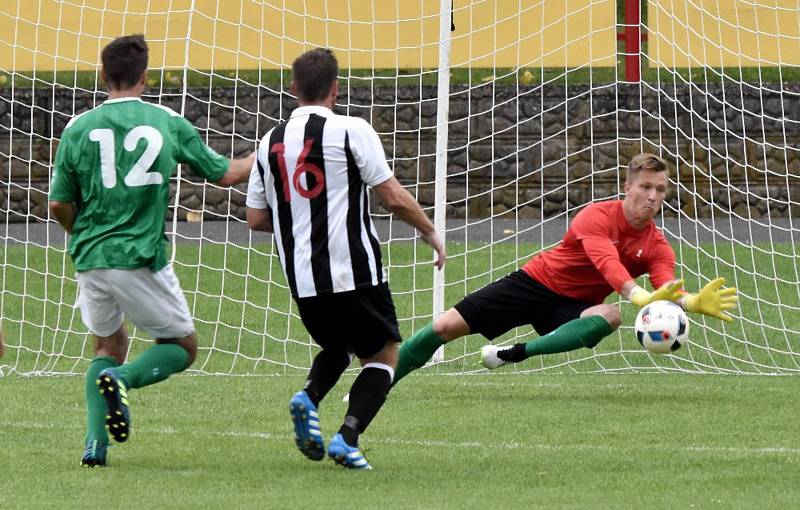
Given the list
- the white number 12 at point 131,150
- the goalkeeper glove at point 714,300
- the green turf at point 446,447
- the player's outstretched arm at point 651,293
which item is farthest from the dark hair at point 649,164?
the white number 12 at point 131,150

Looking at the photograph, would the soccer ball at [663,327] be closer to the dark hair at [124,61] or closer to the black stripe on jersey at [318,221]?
the black stripe on jersey at [318,221]

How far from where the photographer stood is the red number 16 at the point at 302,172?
5.51 metres

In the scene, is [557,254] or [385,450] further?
[557,254]

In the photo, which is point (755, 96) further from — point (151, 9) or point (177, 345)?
point (177, 345)

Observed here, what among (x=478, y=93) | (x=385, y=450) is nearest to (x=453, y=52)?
(x=478, y=93)

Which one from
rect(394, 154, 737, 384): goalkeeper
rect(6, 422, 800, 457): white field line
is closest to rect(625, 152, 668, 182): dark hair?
rect(394, 154, 737, 384): goalkeeper

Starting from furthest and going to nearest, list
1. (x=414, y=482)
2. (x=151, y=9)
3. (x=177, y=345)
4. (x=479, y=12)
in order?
(x=151, y=9) < (x=479, y=12) < (x=177, y=345) < (x=414, y=482)

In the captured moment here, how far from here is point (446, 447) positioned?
6258 millimetres

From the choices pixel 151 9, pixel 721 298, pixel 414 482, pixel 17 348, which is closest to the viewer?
pixel 414 482

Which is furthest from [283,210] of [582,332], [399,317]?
[399,317]

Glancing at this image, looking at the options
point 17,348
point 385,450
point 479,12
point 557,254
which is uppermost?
point 479,12

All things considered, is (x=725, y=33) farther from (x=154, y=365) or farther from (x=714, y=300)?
(x=154, y=365)

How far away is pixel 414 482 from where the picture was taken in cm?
540

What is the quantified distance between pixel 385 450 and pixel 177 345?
101 cm
